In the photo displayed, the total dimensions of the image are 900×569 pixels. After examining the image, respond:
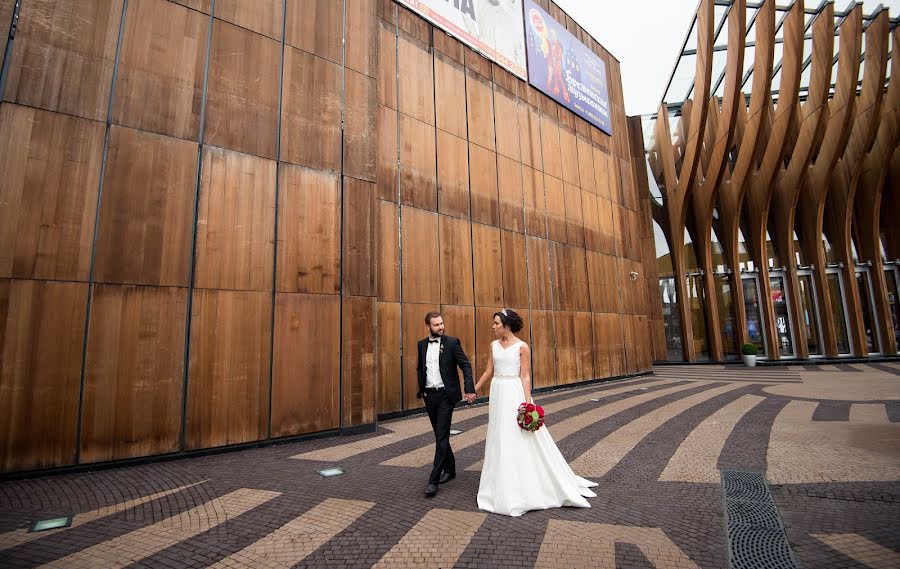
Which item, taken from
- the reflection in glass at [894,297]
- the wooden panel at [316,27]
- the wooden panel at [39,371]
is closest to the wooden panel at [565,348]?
the wooden panel at [316,27]

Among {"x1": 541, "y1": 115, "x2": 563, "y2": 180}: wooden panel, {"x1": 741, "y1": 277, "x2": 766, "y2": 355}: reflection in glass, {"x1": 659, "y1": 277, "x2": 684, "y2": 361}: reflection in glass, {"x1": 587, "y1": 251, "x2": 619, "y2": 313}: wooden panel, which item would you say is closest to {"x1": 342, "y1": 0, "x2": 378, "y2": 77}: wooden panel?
{"x1": 541, "y1": 115, "x2": 563, "y2": 180}: wooden panel

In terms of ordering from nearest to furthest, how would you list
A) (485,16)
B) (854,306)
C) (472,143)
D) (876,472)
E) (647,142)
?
(876,472), (472,143), (485,16), (854,306), (647,142)

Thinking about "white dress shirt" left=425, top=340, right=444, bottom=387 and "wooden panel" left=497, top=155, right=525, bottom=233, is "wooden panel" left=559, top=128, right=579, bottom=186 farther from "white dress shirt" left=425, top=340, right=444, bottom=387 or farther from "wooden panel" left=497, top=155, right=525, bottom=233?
"white dress shirt" left=425, top=340, right=444, bottom=387

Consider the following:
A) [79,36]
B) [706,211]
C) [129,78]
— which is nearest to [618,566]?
[129,78]

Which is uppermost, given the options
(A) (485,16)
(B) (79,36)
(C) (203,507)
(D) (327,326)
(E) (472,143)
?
(A) (485,16)

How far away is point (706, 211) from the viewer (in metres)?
20.8

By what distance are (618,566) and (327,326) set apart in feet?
19.0

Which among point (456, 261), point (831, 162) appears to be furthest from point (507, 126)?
point (831, 162)

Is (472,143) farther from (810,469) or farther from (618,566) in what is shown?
(618,566)

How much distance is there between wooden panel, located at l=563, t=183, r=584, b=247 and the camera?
14633 mm

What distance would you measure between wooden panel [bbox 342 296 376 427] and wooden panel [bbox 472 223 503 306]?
3.94 m

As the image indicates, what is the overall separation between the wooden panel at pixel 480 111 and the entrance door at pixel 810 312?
60.7 feet

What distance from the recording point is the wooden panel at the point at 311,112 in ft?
24.8

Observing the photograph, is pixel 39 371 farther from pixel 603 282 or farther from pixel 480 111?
pixel 603 282
